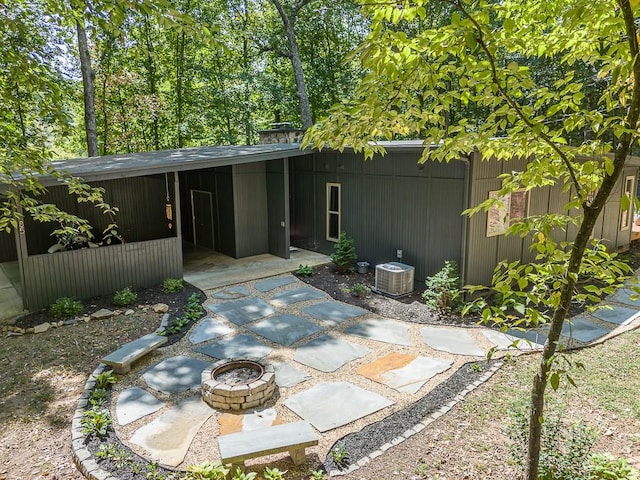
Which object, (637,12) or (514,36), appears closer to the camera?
(637,12)

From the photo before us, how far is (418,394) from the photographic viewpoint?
5023 millimetres

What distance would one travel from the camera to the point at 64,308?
285 inches

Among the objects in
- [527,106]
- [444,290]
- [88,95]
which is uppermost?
[88,95]

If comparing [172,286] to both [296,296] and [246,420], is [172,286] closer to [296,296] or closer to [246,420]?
[296,296]

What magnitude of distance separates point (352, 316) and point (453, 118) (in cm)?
1483

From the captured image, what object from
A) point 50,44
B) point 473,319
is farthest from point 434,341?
point 50,44

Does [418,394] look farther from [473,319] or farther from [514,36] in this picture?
[514,36]

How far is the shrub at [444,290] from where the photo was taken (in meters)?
7.46

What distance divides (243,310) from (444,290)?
334 cm

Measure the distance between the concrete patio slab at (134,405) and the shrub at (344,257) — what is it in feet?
17.0

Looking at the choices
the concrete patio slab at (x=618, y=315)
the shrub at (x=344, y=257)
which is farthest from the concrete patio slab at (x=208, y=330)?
the concrete patio slab at (x=618, y=315)

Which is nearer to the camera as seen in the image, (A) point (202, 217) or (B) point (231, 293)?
(B) point (231, 293)

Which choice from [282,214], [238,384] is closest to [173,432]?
[238,384]

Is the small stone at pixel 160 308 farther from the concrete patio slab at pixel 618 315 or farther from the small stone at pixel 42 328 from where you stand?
the concrete patio slab at pixel 618 315
